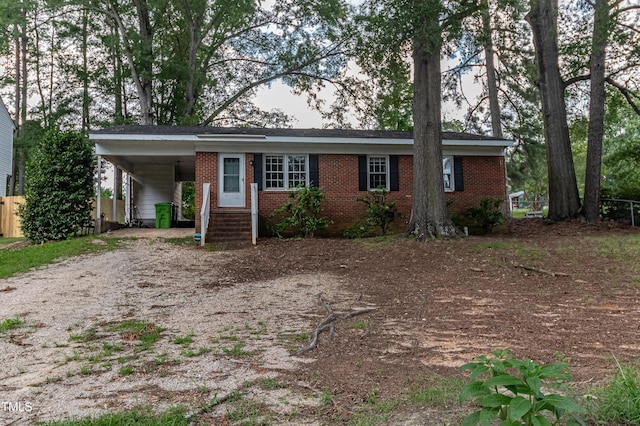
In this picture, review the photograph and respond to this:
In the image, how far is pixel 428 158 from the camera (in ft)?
34.6

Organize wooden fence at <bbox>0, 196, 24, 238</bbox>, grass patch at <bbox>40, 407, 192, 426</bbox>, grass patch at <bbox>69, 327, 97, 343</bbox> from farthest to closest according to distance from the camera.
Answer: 1. wooden fence at <bbox>0, 196, 24, 238</bbox>
2. grass patch at <bbox>69, 327, 97, 343</bbox>
3. grass patch at <bbox>40, 407, 192, 426</bbox>

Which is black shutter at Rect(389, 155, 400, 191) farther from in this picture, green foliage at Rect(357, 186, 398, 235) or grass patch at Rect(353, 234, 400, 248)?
grass patch at Rect(353, 234, 400, 248)

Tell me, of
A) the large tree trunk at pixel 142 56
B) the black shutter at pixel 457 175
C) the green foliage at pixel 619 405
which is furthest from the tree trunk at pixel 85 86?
the green foliage at pixel 619 405

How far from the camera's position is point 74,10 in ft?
66.7

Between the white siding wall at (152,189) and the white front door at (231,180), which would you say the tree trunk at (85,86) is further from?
the white front door at (231,180)

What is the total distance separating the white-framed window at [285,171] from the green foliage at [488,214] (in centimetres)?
541

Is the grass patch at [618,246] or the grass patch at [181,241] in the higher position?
the grass patch at [181,241]

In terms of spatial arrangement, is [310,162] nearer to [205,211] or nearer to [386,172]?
[386,172]

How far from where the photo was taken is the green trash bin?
50.6ft

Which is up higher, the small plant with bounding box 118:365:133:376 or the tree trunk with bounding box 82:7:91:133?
the tree trunk with bounding box 82:7:91:133

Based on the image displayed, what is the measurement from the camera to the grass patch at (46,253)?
25.8 feet

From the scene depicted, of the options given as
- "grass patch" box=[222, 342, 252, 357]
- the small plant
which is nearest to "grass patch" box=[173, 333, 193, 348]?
"grass patch" box=[222, 342, 252, 357]

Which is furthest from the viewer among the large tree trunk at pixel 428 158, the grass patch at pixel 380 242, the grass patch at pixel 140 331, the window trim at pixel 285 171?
Result: the window trim at pixel 285 171

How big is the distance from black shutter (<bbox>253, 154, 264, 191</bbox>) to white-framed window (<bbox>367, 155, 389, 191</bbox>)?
3.41 m
